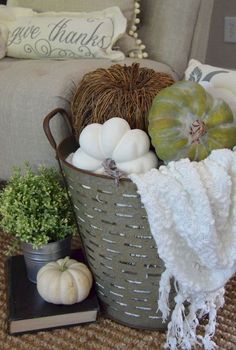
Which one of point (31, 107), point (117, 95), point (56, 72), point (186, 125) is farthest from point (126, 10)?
point (186, 125)

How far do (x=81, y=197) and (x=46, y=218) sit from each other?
14 cm

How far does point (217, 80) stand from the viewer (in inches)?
38.3

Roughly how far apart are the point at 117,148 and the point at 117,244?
0.16 metres

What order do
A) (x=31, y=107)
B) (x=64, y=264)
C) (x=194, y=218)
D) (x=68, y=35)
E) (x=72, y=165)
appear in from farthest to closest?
1. (x=68, y=35)
2. (x=31, y=107)
3. (x=64, y=264)
4. (x=72, y=165)
5. (x=194, y=218)

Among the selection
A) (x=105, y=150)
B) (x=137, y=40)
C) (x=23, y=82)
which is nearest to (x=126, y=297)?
(x=105, y=150)

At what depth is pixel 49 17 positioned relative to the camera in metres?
1.34

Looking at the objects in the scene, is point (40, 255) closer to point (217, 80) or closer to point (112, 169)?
point (112, 169)

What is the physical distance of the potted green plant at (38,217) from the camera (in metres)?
0.93

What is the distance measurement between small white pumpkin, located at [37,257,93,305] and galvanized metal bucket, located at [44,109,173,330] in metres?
0.03

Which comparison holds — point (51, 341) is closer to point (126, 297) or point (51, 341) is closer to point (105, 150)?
point (126, 297)

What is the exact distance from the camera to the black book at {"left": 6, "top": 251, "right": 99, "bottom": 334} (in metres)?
0.88

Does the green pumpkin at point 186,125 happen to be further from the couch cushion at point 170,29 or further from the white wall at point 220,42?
the white wall at point 220,42

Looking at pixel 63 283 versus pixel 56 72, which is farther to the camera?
pixel 56 72

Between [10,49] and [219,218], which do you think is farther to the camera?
[10,49]
